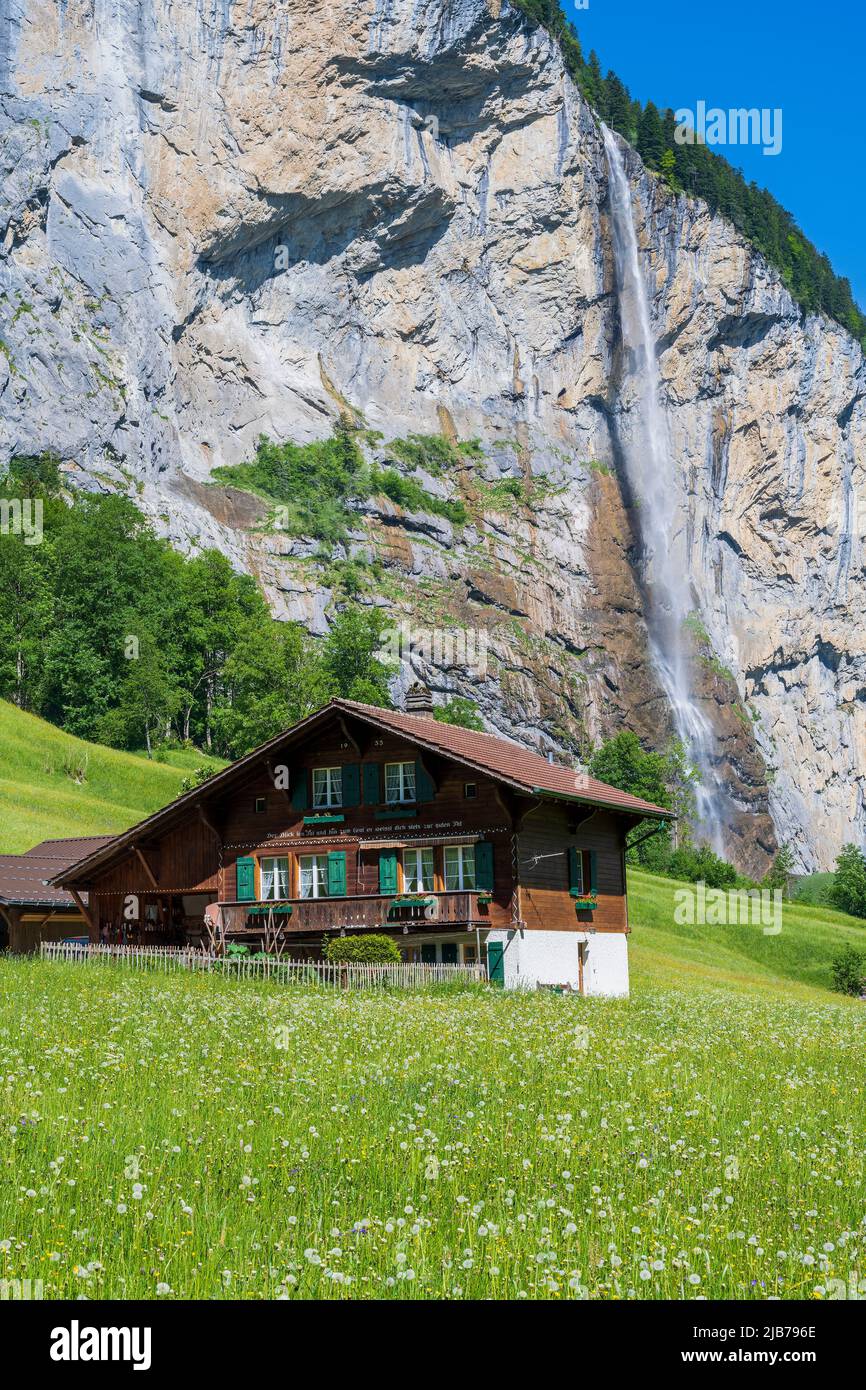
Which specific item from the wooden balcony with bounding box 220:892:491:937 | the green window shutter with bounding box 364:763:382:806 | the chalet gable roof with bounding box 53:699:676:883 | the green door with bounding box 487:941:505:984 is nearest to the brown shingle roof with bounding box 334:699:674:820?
the chalet gable roof with bounding box 53:699:676:883

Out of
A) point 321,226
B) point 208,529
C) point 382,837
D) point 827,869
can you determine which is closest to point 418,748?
point 382,837

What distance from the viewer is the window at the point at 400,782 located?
121 ft

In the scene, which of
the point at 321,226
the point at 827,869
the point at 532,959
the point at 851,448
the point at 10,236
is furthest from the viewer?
the point at 851,448

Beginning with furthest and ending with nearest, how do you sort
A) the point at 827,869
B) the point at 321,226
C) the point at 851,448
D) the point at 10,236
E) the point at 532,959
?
the point at 851,448 → the point at 827,869 → the point at 321,226 → the point at 10,236 → the point at 532,959

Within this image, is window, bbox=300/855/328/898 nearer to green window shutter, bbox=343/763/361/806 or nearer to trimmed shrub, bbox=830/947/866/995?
green window shutter, bbox=343/763/361/806

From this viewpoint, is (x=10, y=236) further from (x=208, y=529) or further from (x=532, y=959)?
(x=532, y=959)

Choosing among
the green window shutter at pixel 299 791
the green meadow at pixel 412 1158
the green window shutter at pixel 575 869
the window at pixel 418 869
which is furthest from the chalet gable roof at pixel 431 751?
the green meadow at pixel 412 1158

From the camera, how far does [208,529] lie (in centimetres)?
11550

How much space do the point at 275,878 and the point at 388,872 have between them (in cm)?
368

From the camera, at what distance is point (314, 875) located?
1479 inches

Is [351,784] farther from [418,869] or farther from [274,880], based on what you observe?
[274,880]

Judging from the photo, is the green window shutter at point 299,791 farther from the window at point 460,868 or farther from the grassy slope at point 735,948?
the grassy slope at point 735,948

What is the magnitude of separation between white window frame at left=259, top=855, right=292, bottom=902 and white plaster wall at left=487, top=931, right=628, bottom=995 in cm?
635
